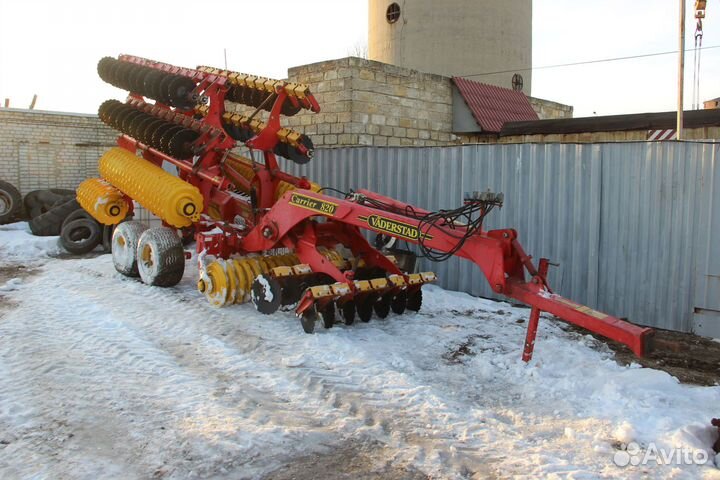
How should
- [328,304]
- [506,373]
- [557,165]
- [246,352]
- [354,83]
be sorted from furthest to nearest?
[354,83] < [557,165] < [328,304] < [246,352] < [506,373]

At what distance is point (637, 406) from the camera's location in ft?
14.1

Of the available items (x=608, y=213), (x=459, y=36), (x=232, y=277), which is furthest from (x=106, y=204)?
(x=459, y=36)

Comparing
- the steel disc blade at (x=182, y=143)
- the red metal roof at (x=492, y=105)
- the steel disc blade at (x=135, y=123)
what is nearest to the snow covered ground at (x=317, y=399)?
the steel disc blade at (x=182, y=143)

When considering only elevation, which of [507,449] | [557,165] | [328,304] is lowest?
[507,449]

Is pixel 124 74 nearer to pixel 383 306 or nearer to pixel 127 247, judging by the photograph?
pixel 127 247

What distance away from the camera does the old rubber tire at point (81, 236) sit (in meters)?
11.5

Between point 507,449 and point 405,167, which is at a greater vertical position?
point 405,167

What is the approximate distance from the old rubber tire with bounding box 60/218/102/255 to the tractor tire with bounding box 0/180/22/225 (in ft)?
17.9

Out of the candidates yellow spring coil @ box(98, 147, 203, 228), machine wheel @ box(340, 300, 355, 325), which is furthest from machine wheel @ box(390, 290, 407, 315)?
yellow spring coil @ box(98, 147, 203, 228)

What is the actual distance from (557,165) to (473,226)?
9.06 ft

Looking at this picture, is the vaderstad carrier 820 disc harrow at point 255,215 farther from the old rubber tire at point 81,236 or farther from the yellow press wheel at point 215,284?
the old rubber tire at point 81,236

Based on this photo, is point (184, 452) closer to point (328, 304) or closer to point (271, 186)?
point (328, 304)

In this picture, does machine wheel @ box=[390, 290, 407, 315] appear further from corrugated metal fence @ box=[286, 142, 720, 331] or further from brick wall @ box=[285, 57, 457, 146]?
brick wall @ box=[285, 57, 457, 146]

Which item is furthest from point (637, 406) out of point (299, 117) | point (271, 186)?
point (299, 117)
